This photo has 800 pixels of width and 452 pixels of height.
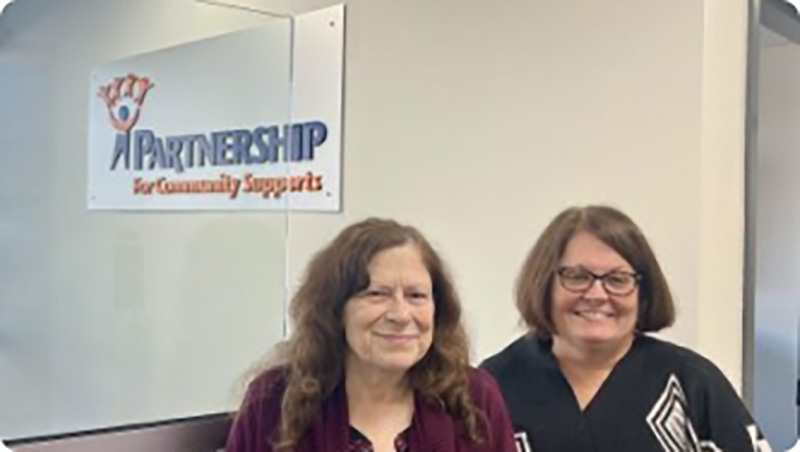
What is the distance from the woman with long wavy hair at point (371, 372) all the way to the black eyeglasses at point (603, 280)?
277mm

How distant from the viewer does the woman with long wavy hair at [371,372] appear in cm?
140

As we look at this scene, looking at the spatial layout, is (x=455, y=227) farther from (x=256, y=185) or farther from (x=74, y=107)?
(x=74, y=107)

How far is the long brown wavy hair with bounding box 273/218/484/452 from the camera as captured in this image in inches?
55.3

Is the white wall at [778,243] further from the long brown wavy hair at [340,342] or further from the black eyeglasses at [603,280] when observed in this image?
the long brown wavy hair at [340,342]

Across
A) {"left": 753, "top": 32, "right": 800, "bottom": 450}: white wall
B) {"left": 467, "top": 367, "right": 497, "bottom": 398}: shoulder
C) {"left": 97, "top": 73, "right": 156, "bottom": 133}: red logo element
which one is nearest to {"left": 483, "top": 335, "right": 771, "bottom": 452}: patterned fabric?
{"left": 467, "top": 367, "right": 497, "bottom": 398}: shoulder

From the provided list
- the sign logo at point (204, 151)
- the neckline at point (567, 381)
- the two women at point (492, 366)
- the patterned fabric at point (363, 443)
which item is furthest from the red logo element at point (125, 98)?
the patterned fabric at point (363, 443)

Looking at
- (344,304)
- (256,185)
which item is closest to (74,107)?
(256,185)

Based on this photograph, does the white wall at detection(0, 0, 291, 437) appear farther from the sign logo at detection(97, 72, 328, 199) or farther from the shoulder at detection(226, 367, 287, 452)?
the shoulder at detection(226, 367, 287, 452)

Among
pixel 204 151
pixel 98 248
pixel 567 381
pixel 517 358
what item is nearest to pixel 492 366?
pixel 517 358

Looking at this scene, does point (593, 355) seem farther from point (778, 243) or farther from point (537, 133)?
point (778, 243)

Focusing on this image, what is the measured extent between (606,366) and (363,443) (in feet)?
1.75

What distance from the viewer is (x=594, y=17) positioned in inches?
88.6

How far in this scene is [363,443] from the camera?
139cm

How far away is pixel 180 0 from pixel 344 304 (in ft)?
6.91
